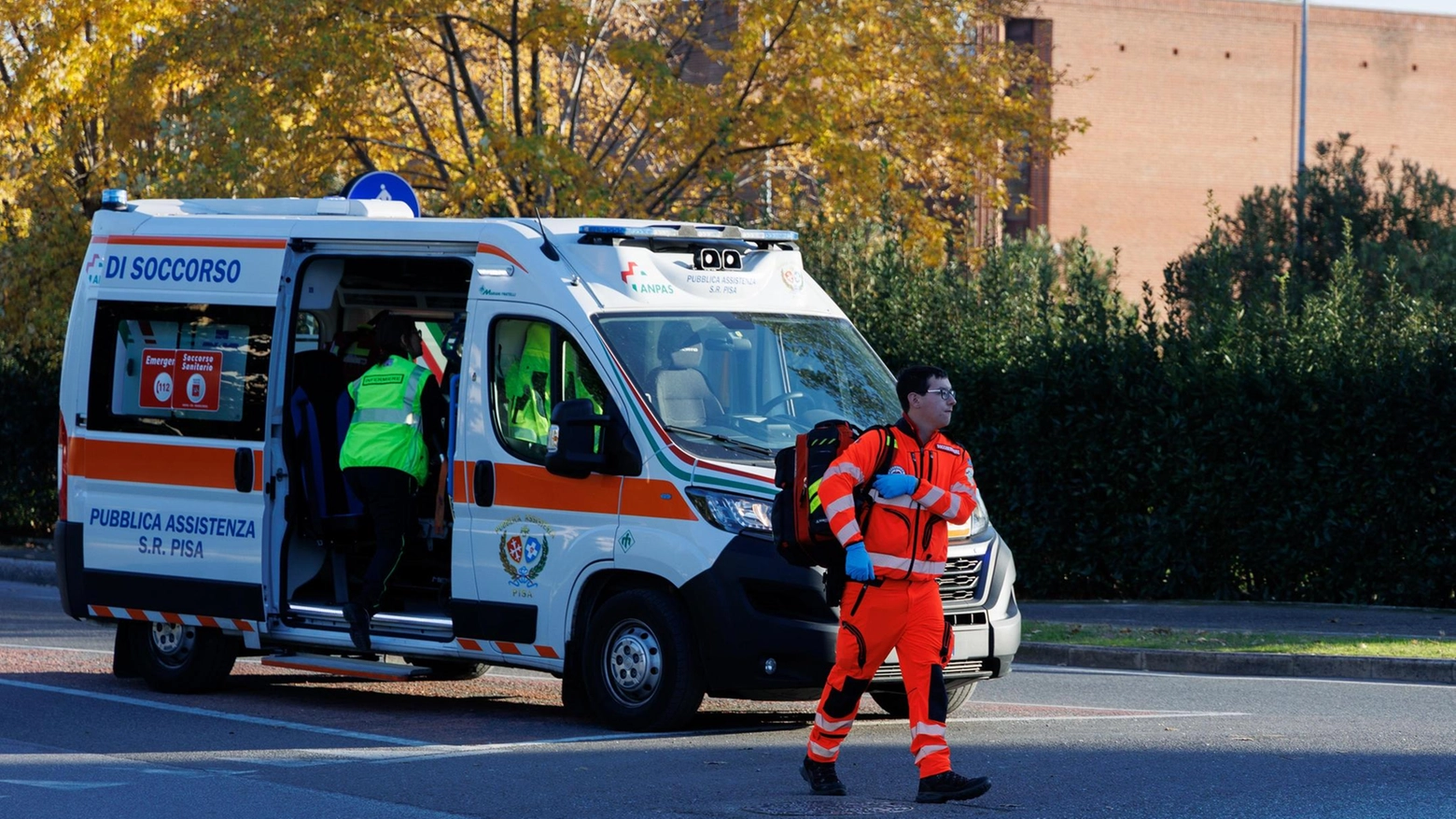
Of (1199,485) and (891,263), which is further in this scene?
(891,263)

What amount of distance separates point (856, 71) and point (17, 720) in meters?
12.2

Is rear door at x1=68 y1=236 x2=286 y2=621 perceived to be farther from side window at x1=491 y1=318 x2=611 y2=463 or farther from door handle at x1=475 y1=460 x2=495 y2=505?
side window at x1=491 y1=318 x2=611 y2=463

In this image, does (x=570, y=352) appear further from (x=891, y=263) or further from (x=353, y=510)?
(x=891, y=263)

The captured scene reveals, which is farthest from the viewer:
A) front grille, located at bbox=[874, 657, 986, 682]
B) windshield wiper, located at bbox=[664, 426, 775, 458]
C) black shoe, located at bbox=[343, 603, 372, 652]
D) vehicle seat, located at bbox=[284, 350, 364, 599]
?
vehicle seat, located at bbox=[284, 350, 364, 599]

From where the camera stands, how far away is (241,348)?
34.9 ft

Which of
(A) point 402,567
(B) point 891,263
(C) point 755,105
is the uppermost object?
(C) point 755,105

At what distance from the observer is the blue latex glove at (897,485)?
728 centimetres

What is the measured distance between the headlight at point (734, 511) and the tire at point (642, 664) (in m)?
0.50

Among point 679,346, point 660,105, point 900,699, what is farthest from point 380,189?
point 660,105

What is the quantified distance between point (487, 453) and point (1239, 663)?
232 inches

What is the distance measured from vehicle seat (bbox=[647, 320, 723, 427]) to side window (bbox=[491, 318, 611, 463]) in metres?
0.45

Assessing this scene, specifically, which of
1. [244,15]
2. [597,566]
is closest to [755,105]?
[244,15]

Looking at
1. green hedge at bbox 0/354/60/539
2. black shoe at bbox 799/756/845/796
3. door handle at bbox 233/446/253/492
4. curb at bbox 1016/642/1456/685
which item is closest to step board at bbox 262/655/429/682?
door handle at bbox 233/446/253/492

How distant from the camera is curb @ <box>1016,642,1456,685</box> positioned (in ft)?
40.9
